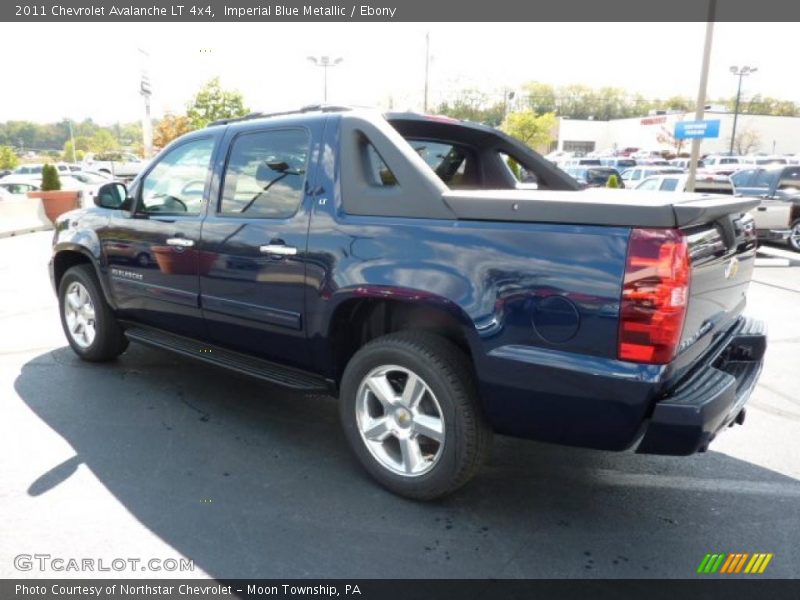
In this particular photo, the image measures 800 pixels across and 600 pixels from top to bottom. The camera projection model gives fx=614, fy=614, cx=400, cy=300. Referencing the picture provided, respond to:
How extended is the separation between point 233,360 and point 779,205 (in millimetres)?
12565

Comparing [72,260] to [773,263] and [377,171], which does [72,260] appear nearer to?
[377,171]

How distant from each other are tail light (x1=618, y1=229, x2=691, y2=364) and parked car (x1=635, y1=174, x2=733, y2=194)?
442 inches

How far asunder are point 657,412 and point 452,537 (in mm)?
1093

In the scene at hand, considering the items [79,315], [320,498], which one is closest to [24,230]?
[79,315]

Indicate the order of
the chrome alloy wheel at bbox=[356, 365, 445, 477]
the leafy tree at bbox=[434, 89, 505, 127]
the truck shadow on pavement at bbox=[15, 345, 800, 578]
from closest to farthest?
the truck shadow on pavement at bbox=[15, 345, 800, 578]
the chrome alloy wheel at bbox=[356, 365, 445, 477]
the leafy tree at bbox=[434, 89, 505, 127]

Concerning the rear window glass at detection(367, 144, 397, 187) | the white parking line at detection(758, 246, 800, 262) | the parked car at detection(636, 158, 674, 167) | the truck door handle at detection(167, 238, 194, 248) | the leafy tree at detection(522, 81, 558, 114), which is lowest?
the white parking line at detection(758, 246, 800, 262)

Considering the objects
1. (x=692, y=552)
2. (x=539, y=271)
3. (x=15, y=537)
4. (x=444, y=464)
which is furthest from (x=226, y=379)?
(x=692, y=552)

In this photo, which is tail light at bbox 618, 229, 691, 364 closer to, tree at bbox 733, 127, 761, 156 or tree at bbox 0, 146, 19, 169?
tree at bbox 0, 146, 19, 169

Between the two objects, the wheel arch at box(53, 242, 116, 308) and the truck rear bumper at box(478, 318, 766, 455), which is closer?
the truck rear bumper at box(478, 318, 766, 455)

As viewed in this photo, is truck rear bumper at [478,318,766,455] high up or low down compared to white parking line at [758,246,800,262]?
up

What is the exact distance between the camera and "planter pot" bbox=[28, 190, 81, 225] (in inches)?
669

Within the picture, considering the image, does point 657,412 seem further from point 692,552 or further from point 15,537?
point 15,537

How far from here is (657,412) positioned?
244cm

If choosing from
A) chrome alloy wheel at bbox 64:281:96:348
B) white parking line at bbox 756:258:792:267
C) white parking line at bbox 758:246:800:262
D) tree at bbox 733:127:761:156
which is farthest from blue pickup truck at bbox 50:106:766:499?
tree at bbox 733:127:761:156
